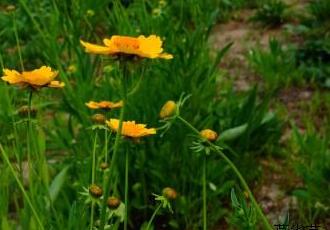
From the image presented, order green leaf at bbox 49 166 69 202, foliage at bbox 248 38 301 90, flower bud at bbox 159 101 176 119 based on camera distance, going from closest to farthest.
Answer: flower bud at bbox 159 101 176 119, green leaf at bbox 49 166 69 202, foliage at bbox 248 38 301 90

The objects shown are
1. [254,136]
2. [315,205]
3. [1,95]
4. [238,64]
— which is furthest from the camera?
[238,64]

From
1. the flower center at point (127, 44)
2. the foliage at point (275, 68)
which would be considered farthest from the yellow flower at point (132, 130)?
the foliage at point (275, 68)

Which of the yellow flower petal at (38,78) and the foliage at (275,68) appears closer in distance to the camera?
the yellow flower petal at (38,78)

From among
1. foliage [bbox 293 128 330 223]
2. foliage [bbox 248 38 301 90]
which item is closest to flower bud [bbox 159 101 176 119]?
foliage [bbox 293 128 330 223]

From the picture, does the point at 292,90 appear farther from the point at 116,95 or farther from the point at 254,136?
the point at 116,95

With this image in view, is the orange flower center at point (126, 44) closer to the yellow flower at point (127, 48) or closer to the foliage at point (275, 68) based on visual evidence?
the yellow flower at point (127, 48)

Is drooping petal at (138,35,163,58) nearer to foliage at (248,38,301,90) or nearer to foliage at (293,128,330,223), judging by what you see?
foliage at (293,128,330,223)

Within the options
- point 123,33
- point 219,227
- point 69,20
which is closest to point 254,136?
point 219,227

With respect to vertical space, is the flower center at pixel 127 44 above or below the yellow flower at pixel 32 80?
above

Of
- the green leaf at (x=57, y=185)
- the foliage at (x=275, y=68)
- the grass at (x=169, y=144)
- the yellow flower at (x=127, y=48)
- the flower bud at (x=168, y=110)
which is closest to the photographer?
the yellow flower at (x=127, y=48)

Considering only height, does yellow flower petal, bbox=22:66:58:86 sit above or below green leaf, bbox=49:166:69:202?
above

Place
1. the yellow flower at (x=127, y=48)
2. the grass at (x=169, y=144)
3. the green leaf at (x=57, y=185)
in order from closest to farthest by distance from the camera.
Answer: the yellow flower at (x=127, y=48) → the green leaf at (x=57, y=185) → the grass at (x=169, y=144)
